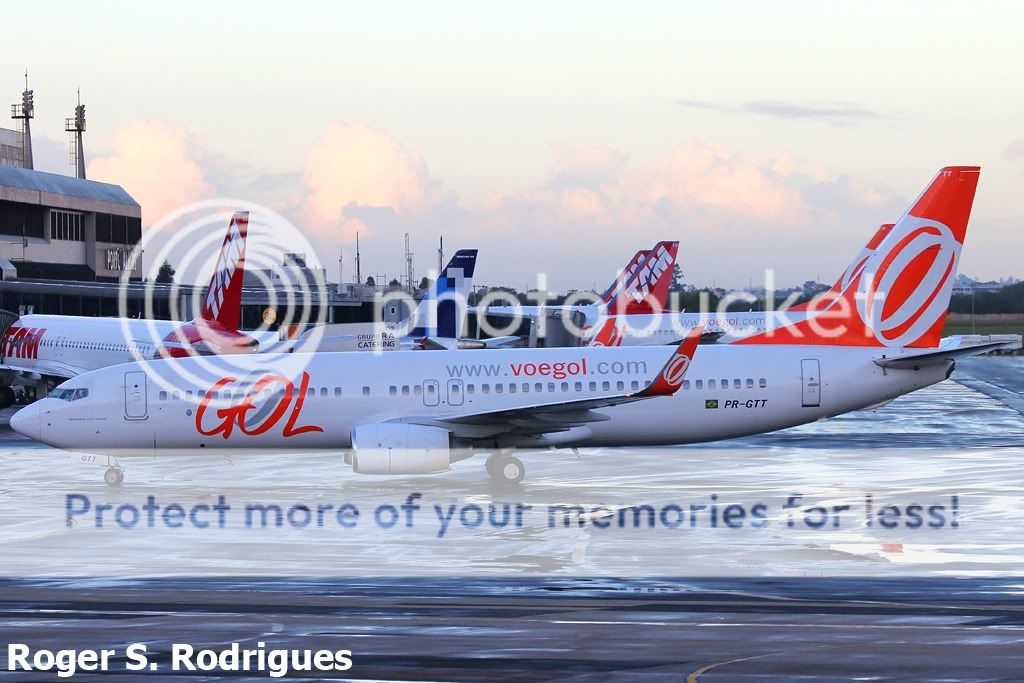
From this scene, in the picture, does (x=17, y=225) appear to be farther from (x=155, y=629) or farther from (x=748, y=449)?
(x=155, y=629)

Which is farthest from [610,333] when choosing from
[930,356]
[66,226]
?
[66,226]

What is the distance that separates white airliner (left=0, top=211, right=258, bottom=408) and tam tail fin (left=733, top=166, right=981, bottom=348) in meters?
30.6

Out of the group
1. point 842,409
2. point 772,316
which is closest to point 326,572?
point 842,409

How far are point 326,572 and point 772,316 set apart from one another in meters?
54.5

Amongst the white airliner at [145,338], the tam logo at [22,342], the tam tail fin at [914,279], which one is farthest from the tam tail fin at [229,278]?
the tam tail fin at [914,279]

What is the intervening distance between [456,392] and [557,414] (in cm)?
294

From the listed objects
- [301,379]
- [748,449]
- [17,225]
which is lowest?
[748,449]

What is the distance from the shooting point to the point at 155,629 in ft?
58.0

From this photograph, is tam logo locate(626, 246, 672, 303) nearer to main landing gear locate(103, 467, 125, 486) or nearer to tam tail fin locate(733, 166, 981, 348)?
tam tail fin locate(733, 166, 981, 348)

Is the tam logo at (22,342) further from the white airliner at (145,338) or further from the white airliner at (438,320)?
the white airliner at (438,320)

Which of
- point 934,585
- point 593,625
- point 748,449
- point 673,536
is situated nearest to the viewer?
point 593,625

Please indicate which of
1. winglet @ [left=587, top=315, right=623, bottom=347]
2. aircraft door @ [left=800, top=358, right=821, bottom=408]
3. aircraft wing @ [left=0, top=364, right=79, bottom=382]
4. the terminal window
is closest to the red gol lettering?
aircraft door @ [left=800, top=358, right=821, bottom=408]

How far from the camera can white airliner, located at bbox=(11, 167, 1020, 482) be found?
33125mm

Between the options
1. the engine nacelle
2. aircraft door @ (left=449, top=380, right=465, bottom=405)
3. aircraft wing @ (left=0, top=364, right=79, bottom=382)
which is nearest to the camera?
the engine nacelle
